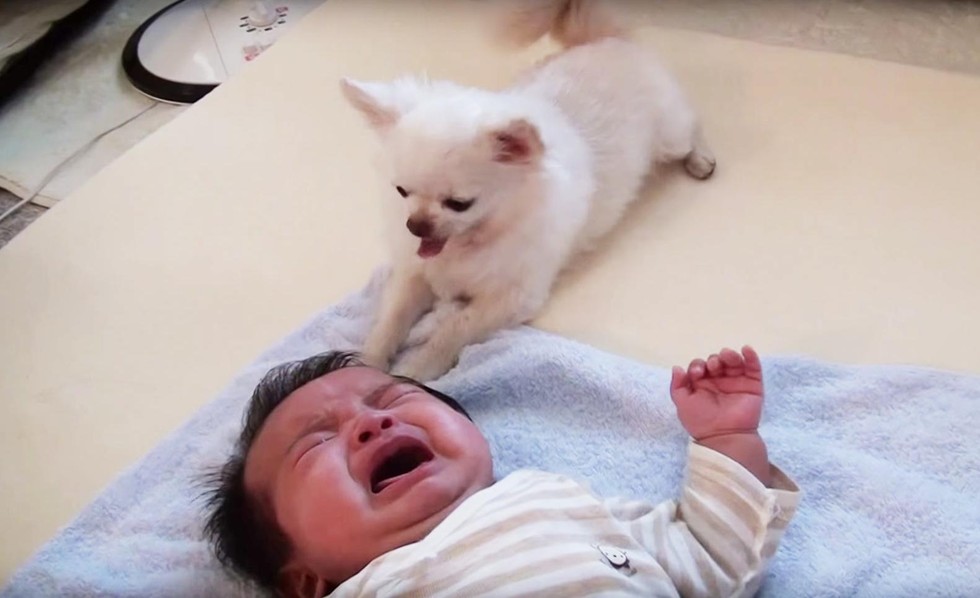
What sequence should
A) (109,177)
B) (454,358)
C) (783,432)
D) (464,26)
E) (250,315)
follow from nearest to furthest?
(783,432), (454,358), (250,315), (109,177), (464,26)

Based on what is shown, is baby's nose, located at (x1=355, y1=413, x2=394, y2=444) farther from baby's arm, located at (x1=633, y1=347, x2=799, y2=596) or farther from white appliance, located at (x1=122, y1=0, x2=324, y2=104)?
white appliance, located at (x1=122, y1=0, x2=324, y2=104)

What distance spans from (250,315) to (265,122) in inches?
20.1

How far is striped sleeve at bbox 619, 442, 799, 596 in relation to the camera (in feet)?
2.83

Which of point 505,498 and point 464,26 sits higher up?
point 505,498

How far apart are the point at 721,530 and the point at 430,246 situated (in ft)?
1.70

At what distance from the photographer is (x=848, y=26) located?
6.00ft

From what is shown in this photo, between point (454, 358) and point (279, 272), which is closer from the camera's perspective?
point (454, 358)

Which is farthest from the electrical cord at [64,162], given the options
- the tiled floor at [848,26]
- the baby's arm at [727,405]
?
the baby's arm at [727,405]

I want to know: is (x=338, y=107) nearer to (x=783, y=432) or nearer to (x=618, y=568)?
(x=783, y=432)

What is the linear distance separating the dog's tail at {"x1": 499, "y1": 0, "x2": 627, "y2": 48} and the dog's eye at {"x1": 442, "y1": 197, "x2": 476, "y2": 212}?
438mm

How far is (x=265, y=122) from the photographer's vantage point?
1722mm

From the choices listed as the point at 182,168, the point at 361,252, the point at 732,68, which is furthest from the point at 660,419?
the point at 182,168

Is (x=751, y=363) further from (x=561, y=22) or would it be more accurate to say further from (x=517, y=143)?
(x=561, y=22)

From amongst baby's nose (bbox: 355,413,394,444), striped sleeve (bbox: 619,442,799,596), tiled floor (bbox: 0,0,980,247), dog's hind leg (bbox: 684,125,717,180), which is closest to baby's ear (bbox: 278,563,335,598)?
baby's nose (bbox: 355,413,394,444)
